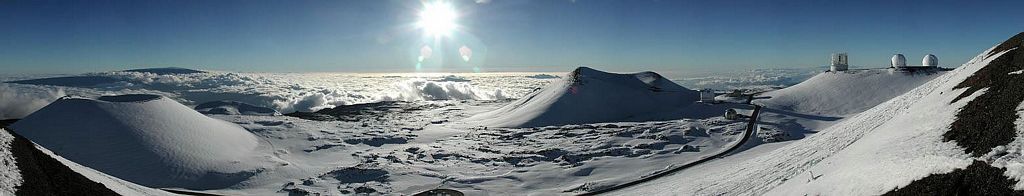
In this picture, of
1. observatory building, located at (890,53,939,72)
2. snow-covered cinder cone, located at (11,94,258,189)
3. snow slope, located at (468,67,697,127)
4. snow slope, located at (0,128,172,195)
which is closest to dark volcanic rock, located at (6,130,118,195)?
snow slope, located at (0,128,172,195)

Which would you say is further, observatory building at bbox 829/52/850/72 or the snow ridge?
observatory building at bbox 829/52/850/72

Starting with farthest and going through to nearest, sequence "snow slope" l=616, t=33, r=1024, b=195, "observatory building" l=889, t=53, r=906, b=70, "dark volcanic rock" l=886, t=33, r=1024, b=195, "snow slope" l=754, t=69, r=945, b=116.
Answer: "observatory building" l=889, t=53, r=906, b=70, "snow slope" l=754, t=69, r=945, b=116, "snow slope" l=616, t=33, r=1024, b=195, "dark volcanic rock" l=886, t=33, r=1024, b=195

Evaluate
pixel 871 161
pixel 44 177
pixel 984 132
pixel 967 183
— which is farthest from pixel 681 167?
pixel 44 177

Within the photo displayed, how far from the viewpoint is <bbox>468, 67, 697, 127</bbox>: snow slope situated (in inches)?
3029

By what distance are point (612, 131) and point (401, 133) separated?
100ft

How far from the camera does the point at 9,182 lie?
13.1 meters

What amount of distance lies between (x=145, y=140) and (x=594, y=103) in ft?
193

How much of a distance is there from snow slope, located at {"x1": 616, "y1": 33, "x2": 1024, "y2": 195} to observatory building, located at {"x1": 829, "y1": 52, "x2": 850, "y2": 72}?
5068 cm

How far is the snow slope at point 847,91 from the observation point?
58625 millimetres

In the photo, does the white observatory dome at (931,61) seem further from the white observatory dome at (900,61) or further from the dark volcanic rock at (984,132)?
the dark volcanic rock at (984,132)

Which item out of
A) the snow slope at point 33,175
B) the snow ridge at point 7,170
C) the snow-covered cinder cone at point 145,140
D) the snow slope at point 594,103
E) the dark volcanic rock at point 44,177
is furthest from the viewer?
the snow slope at point 594,103

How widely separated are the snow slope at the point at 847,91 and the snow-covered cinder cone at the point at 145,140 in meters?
59.7

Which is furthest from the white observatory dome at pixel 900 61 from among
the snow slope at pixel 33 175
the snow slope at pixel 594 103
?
the snow slope at pixel 33 175

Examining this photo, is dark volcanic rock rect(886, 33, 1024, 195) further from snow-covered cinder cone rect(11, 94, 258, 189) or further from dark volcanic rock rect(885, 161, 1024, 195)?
snow-covered cinder cone rect(11, 94, 258, 189)
